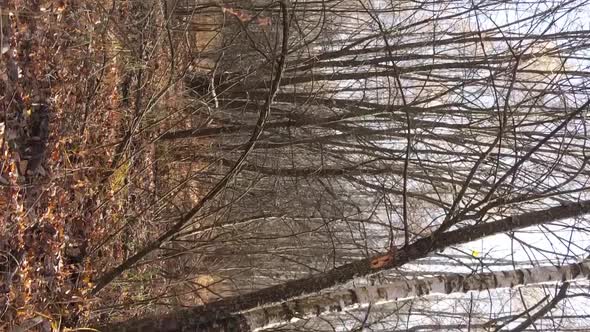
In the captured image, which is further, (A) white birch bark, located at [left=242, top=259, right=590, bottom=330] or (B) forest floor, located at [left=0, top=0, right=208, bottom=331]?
(B) forest floor, located at [left=0, top=0, right=208, bottom=331]

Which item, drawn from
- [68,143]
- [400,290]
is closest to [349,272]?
[400,290]

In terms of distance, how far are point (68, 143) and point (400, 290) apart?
9.63ft

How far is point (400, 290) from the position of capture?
143 inches

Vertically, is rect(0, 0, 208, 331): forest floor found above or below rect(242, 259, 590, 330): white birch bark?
above

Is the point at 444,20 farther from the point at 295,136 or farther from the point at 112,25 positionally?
the point at 112,25

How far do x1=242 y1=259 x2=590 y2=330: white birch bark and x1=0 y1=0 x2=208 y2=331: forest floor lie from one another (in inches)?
67.1

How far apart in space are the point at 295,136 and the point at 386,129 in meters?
1.16

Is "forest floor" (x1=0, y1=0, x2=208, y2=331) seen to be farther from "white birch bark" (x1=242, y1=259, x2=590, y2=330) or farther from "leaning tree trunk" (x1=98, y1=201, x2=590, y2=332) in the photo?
"white birch bark" (x1=242, y1=259, x2=590, y2=330)

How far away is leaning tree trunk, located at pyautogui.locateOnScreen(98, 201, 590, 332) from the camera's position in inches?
139

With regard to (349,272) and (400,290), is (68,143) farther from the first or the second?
(400,290)

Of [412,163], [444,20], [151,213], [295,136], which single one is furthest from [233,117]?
[444,20]

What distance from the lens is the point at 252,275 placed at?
30.0ft

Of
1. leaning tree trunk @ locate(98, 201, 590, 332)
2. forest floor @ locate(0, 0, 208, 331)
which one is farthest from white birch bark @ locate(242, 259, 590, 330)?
forest floor @ locate(0, 0, 208, 331)

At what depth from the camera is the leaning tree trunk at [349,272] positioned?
354 centimetres
